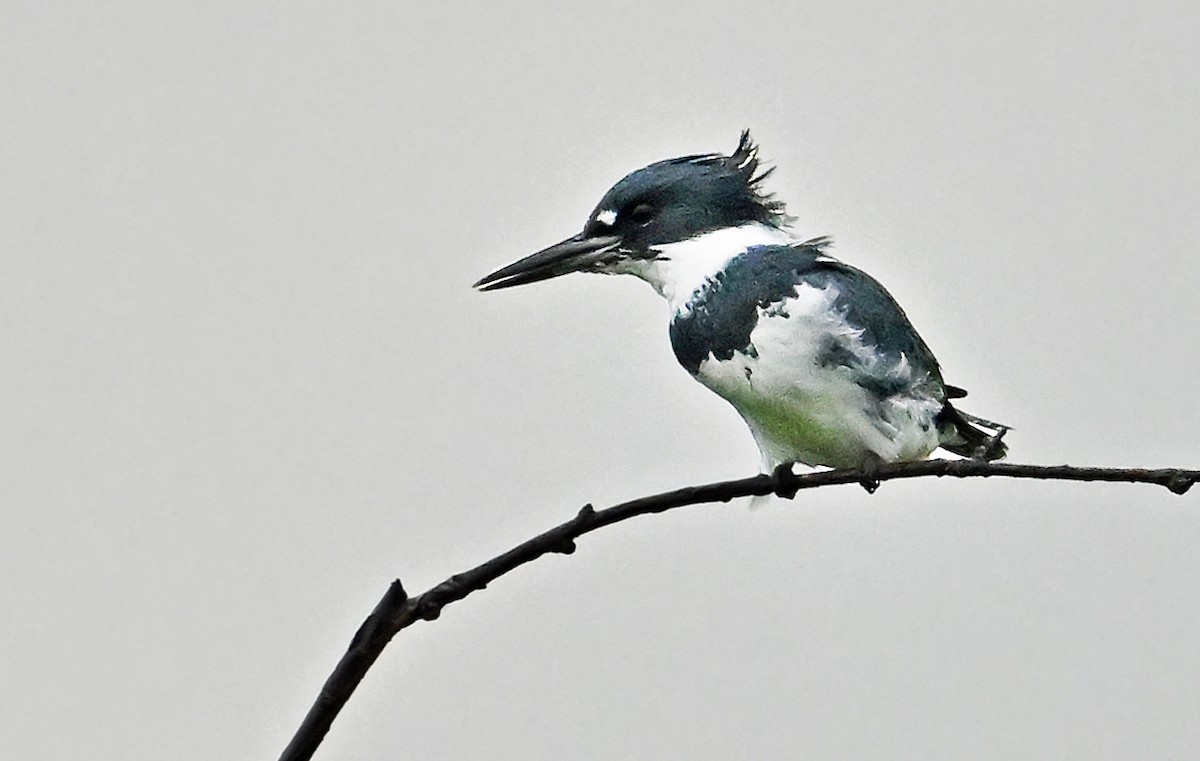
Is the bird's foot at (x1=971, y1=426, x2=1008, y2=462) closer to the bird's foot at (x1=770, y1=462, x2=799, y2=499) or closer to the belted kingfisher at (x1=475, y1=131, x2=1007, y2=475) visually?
the belted kingfisher at (x1=475, y1=131, x2=1007, y2=475)

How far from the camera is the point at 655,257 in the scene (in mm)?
1419

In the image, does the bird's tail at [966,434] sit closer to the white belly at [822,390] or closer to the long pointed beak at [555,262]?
the white belly at [822,390]

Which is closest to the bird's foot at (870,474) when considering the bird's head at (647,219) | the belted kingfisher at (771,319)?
the belted kingfisher at (771,319)

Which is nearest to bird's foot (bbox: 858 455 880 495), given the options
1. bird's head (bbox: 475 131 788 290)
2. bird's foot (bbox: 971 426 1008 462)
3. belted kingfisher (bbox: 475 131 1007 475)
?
belted kingfisher (bbox: 475 131 1007 475)

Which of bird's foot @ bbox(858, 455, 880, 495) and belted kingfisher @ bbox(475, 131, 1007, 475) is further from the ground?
belted kingfisher @ bbox(475, 131, 1007, 475)

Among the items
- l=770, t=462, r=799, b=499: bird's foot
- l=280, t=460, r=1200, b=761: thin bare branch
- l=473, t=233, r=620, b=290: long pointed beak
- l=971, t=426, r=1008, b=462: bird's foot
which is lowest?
l=280, t=460, r=1200, b=761: thin bare branch

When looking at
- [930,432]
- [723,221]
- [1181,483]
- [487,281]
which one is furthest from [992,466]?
[487,281]

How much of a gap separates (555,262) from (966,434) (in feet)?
1.41

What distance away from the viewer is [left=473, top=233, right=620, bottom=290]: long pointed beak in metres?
1.43

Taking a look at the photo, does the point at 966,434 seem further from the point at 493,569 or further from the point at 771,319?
the point at 493,569

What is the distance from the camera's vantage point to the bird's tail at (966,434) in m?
1.40

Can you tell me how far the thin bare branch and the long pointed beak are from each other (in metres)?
0.40

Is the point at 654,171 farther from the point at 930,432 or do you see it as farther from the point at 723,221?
the point at 930,432

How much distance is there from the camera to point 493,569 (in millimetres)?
1042
